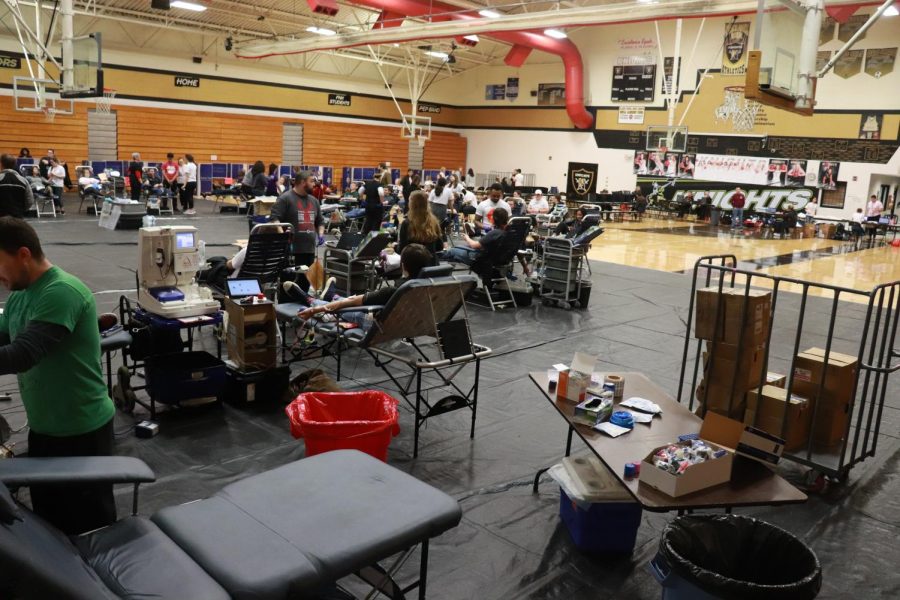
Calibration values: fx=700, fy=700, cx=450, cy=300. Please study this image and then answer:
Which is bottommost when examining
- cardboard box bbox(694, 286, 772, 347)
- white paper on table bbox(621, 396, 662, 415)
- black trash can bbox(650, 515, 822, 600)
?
black trash can bbox(650, 515, 822, 600)

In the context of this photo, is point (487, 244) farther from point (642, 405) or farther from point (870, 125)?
point (870, 125)

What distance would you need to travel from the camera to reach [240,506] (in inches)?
83.7

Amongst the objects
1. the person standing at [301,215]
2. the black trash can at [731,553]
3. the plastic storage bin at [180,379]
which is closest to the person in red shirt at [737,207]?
the person standing at [301,215]

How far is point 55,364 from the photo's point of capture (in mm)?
2359

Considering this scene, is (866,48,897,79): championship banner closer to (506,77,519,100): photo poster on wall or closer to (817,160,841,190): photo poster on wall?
(817,160,841,190): photo poster on wall

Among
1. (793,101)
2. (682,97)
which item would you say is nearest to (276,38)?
(682,97)

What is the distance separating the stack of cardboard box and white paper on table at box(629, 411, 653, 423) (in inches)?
35.1

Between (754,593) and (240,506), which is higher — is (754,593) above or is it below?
below

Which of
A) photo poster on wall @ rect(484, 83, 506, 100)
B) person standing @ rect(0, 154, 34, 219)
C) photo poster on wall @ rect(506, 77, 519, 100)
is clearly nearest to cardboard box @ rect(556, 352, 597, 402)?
person standing @ rect(0, 154, 34, 219)

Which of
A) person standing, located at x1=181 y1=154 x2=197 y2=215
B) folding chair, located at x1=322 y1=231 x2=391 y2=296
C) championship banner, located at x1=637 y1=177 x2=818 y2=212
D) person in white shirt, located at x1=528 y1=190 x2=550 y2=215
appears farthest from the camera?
championship banner, located at x1=637 y1=177 x2=818 y2=212

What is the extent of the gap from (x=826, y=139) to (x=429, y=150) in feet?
48.6

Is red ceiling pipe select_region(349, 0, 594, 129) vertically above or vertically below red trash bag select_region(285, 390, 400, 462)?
above

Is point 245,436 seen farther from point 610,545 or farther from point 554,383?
point 610,545

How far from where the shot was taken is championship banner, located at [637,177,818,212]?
20.8 m
